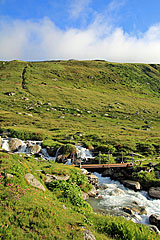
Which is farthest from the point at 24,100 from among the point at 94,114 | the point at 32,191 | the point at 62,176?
the point at 32,191

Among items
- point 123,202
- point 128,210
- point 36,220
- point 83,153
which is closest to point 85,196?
point 123,202

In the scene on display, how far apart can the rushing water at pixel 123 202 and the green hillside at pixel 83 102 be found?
18.3 metres

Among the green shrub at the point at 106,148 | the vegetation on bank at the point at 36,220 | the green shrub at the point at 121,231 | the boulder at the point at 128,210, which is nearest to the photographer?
the vegetation on bank at the point at 36,220

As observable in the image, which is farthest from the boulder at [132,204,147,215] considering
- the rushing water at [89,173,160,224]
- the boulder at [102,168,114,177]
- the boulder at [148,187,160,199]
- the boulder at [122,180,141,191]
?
the boulder at [102,168,114,177]

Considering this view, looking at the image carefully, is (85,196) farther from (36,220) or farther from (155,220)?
(36,220)

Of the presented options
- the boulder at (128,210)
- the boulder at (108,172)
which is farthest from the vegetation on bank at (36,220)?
the boulder at (108,172)

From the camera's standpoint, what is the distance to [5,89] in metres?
103

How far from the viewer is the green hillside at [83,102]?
57188 millimetres

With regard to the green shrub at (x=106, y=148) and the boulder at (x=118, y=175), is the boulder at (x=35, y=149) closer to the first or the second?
the green shrub at (x=106, y=148)

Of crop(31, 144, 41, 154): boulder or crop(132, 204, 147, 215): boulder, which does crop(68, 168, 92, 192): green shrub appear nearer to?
crop(132, 204, 147, 215): boulder

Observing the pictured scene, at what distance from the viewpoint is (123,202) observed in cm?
2042

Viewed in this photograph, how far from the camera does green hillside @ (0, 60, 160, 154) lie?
5719 centimetres

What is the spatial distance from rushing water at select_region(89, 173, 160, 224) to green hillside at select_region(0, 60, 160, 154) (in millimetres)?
18253

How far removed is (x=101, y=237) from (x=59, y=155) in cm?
2620
